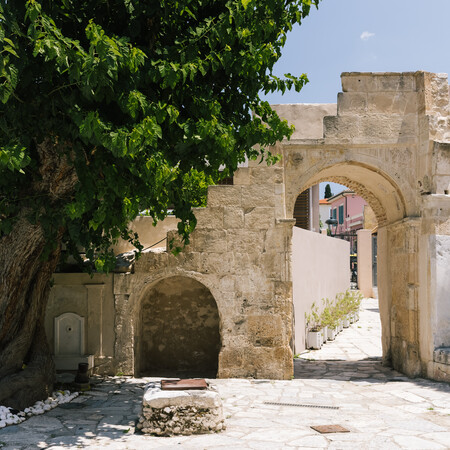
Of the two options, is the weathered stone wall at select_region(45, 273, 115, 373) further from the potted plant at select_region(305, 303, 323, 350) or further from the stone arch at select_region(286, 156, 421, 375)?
the potted plant at select_region(305, 303, 323, 350)

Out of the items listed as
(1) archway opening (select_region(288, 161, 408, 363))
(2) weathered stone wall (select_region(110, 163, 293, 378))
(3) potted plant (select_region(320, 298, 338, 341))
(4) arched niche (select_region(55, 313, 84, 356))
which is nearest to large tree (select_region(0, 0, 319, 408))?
(4) arched niche (select_region(55, 313, 84, 356))

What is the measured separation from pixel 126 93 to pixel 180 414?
335 cm

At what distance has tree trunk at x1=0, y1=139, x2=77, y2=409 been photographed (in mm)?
6027

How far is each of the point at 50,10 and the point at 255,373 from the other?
19.0 feet

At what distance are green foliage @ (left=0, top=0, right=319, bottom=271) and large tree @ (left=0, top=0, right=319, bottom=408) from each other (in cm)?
1

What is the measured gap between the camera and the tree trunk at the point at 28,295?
6027mm

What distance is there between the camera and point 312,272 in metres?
12.8

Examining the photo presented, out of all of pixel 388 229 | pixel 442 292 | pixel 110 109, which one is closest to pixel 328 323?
pixel 388 229

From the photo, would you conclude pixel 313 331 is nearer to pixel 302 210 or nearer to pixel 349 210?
pixel 302 210

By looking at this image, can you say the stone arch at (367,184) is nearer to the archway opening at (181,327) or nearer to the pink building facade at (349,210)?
the archway opening at (181,327)

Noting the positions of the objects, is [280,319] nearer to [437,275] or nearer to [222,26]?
[437,275]

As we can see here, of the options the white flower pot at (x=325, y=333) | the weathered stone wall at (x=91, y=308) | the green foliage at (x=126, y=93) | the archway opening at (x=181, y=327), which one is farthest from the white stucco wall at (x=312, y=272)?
the green foliage at (x=126, y=93)

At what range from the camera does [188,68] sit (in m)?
5.21

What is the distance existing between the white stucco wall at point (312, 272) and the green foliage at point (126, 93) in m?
5.45
